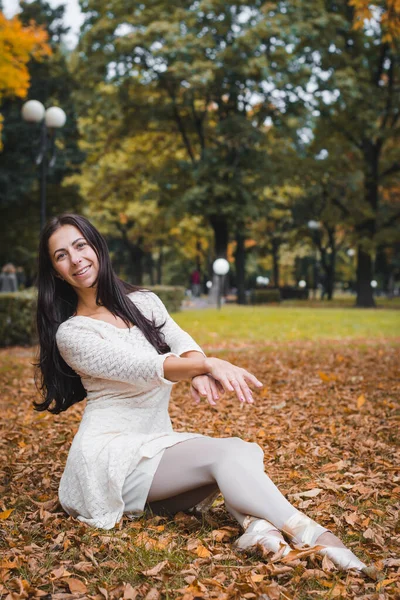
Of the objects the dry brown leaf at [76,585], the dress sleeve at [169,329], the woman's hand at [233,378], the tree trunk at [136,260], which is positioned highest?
A: the tree trunk at [136,260]

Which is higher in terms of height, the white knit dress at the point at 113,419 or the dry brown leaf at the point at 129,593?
the white knit dress at the point at 113,419

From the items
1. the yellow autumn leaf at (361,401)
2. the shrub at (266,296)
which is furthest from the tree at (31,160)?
the yellow autumn leaf at (361,401)

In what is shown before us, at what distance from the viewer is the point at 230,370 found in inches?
114

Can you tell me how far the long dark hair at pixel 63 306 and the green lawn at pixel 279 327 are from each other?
8690 mm

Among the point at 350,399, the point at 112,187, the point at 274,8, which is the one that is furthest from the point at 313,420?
the point at 112,187

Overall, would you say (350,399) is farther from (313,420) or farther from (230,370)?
(230,370)

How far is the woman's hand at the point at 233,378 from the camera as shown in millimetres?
2824

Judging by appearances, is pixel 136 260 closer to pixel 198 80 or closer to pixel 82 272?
pixel 198 80

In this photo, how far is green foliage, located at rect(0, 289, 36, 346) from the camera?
39.0ft

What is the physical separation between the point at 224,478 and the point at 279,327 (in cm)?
1293

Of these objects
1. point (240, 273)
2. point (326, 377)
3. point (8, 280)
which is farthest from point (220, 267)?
point (326, 377)

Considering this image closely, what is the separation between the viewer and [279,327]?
15.7 meters

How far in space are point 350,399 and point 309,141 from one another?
20.7 meters

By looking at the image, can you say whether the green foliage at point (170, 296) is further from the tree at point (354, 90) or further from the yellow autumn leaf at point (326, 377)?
the yellow autumn leaf at point (326, 377)
